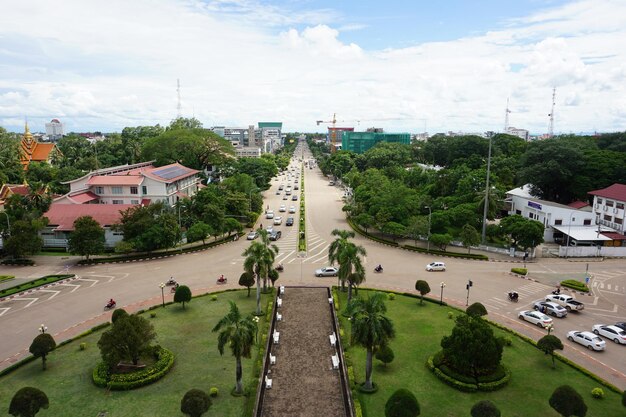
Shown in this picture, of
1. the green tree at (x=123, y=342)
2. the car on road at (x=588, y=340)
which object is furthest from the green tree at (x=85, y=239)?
the car on road at (x=588, y=340)

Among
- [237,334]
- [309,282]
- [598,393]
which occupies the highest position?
[237,334]

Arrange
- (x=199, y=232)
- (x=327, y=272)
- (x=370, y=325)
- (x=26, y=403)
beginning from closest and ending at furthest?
(x=26, y=403), (x=370, y=325), (x=327, y=272), (x=199, y=232)

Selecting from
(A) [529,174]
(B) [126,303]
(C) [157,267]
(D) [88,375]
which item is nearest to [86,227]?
(C) [157,267]

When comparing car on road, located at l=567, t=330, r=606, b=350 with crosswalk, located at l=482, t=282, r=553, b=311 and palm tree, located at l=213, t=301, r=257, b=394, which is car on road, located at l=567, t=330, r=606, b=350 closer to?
crosswalk, located at l=482, t=282, r=553, b=311

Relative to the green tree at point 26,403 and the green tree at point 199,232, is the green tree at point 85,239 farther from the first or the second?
the green tree at point 26,403

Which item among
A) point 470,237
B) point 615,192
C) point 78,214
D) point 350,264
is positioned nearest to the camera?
point 350,264

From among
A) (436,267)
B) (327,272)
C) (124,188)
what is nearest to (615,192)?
(436,267)

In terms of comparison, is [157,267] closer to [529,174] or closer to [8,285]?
[8,285]

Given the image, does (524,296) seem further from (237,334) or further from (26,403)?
(26,403)
